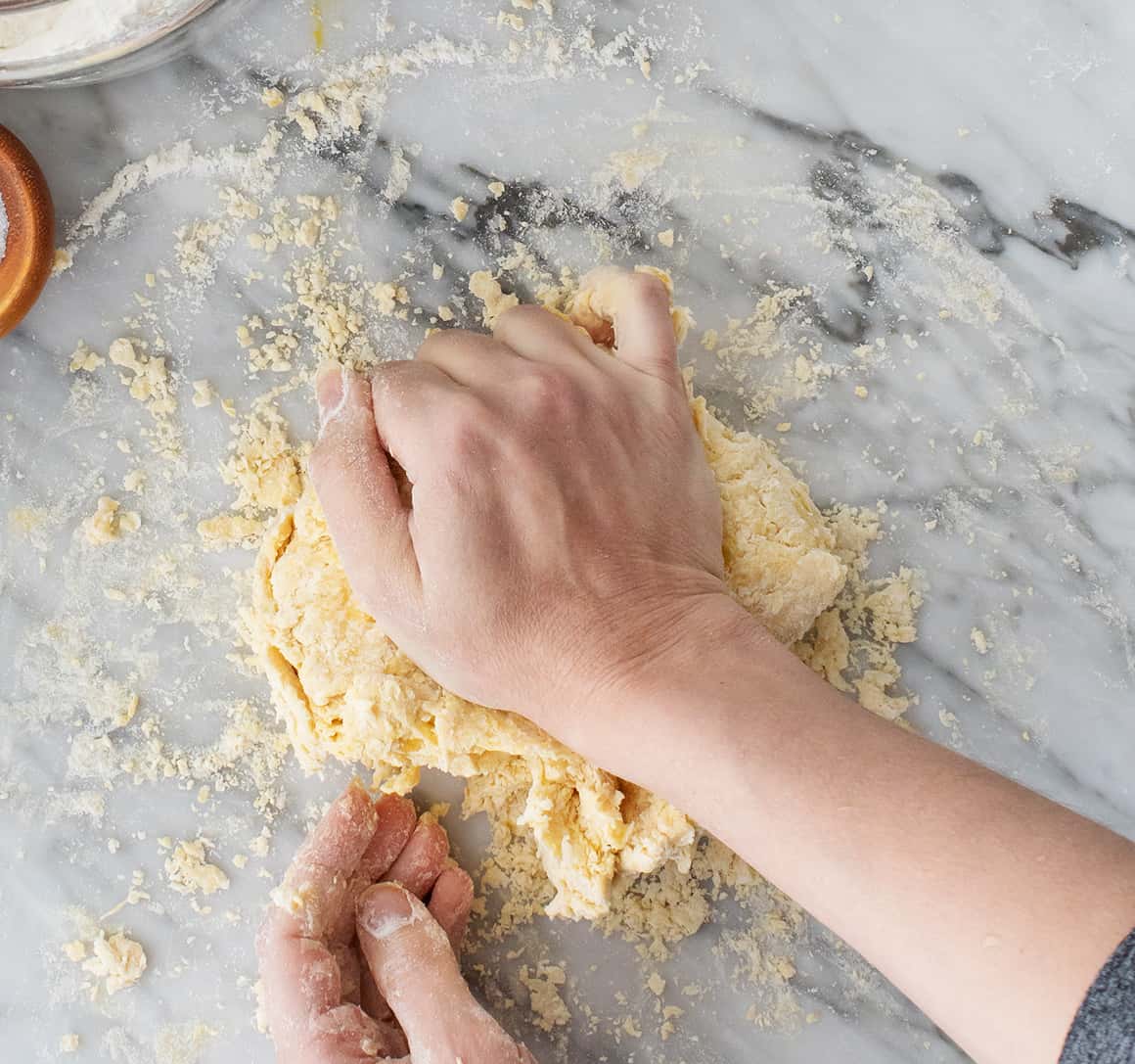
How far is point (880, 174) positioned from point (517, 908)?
0.90 m

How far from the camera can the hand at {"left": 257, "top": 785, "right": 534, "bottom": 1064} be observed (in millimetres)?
1033

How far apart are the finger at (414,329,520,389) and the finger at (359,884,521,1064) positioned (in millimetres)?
539

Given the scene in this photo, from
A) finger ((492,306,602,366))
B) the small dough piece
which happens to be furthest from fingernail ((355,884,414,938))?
finger ((492,306,602,366))

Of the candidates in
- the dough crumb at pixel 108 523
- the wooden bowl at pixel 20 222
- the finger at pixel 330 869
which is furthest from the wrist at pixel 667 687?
the wooden bowl at pixel 20 222

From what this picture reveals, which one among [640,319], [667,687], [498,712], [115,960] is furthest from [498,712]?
[115,960]

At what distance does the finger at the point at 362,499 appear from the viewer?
0.93 metres

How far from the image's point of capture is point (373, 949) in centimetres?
108

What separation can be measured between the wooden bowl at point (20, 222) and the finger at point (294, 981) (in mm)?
687

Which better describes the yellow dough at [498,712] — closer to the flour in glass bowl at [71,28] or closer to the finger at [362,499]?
the finger at [362,499]

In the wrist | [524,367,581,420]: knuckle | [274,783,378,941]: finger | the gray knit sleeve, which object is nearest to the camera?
the gray knit sleeve

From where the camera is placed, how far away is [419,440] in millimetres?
927

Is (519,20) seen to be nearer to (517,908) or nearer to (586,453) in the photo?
(586,453)

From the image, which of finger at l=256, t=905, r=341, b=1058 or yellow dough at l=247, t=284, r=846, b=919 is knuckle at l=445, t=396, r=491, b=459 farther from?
finger at l=256, t=905, r=341, b=1058

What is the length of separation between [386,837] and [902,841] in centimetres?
59
